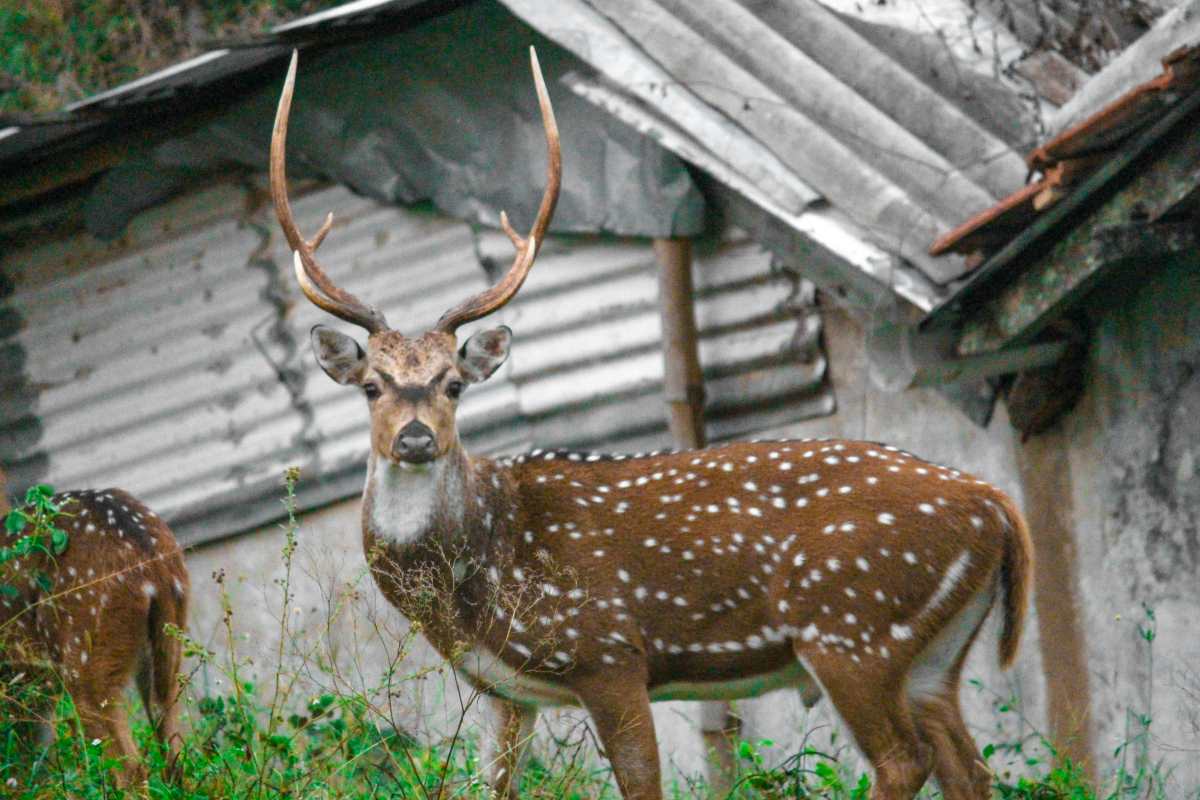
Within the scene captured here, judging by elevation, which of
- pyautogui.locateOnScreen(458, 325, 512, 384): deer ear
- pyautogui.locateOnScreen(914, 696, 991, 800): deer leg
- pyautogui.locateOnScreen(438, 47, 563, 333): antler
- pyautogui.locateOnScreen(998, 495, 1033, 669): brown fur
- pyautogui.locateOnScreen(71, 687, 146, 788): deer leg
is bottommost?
pyautogui.locateOnScreen(914, 696, 991, 800): deer leg

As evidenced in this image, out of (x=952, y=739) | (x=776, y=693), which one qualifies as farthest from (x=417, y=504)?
(x=776, y=693)

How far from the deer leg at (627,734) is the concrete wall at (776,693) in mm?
Result: 546

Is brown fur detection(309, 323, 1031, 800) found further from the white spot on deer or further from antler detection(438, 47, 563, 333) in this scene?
antler detection(438, 47, 563, 333)

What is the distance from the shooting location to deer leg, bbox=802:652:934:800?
588 centimetres

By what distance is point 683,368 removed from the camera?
27.6 feet

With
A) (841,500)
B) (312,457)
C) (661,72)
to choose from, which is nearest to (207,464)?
(312,457)

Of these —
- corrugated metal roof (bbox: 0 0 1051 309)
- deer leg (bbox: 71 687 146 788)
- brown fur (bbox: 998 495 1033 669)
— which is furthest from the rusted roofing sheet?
deer leg (bbox: 71 687 146 788)

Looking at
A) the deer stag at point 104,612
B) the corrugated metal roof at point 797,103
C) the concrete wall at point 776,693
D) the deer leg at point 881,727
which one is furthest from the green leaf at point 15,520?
the corrugated metal roof at point 797,103

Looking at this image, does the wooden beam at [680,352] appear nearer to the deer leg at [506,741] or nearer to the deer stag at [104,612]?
the deer leg at [506,741]

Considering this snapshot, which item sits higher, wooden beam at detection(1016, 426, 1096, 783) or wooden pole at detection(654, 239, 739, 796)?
wooden pole at detection(654, 239, 739, 796)

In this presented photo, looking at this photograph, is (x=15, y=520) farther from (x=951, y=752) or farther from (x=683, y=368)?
(x=683, y=368)

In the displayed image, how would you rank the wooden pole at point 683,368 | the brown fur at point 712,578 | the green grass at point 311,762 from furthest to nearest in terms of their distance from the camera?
the wooden pole at point 683,368
the brown fur at point 712,578
the green grass at point 311,762

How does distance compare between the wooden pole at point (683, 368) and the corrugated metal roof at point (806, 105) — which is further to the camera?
the wooden pole at point (683, 368)

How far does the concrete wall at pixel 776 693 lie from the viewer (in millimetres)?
7797
